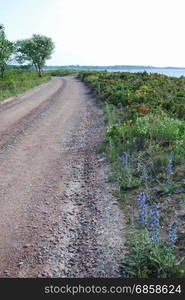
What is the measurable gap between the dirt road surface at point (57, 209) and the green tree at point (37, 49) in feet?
252

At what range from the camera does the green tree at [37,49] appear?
84875 mm

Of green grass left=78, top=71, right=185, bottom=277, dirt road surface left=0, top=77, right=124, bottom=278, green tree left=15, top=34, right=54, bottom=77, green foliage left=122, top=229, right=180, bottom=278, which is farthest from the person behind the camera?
green tree left=15, top=34, right=54, bottom=77

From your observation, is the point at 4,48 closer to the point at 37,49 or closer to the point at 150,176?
the point at 150,176

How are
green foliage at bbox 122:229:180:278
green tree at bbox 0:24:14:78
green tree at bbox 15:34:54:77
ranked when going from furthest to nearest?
green tree at bbox 15:34:54:77
green tree at bbox 0:24:14:78
green foliage at bbox 122:229:180:278

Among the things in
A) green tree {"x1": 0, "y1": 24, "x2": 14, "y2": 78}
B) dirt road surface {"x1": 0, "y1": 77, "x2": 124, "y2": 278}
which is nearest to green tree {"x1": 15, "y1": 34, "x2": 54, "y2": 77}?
green tree {"x1": 0, "y1": 24, "x2": 14, "y2": 78}

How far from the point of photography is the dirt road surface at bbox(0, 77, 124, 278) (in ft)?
16.1

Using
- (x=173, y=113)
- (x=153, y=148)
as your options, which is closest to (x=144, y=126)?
(x=153, y=148)

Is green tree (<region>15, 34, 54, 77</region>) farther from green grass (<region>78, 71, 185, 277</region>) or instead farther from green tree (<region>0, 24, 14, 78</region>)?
green grass (<region>78, 71, 185, 277</region>)

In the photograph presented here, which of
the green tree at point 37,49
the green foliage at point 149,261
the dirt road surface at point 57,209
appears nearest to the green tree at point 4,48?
the dirt road surface at point 57,209

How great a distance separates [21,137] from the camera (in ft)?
41.6

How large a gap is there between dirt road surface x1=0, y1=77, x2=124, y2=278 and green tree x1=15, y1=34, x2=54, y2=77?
252ft

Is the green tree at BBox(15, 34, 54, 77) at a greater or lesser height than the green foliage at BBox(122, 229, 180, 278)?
greater

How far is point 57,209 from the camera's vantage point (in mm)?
6645

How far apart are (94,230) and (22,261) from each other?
1399 millimetres
